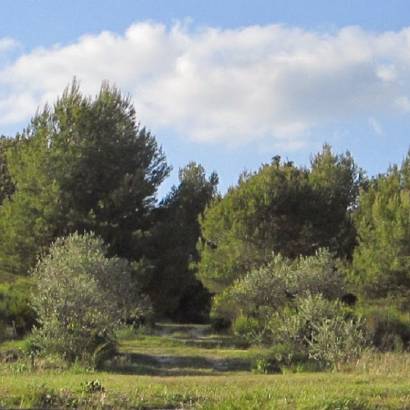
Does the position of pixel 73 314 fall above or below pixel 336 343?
above

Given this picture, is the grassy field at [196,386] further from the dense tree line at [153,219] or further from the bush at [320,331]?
the dense tree line at [153,219]

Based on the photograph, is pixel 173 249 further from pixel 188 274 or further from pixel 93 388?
pixel 93 388

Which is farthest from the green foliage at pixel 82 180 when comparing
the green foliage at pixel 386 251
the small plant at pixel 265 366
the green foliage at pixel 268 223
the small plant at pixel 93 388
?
the small plant at pixel 93 388

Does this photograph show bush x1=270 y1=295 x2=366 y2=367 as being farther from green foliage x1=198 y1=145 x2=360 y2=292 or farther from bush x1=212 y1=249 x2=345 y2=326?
green foliage x1=198 y1=145 x2=360 y2=292

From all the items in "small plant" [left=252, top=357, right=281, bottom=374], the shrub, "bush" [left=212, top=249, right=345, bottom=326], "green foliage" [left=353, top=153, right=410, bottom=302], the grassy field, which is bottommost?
"small plant" [left=252, top=357, right=281, bottom=374]

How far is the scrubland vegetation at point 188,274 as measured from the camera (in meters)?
18.5

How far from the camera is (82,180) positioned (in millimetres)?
A: 34750

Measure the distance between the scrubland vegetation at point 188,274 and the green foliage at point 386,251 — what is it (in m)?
0.07

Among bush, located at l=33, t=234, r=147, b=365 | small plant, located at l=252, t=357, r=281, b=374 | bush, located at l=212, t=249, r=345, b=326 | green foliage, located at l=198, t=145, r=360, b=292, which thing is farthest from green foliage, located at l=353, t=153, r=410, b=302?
bush, located at l=33, t=234, r=147, b=365

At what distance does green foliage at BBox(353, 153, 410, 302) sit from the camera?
34.8 meters

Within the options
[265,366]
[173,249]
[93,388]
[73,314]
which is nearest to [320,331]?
[265,366]

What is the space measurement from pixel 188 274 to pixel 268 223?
14.8ft

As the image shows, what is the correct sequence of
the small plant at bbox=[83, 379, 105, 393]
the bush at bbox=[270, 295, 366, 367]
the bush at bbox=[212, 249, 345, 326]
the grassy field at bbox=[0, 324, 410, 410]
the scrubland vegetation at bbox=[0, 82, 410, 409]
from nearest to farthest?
1. the grassy field at bbox=[0, 324, 410, 410]
2. the small plant at bbox=[83, 379, 105, 393]
3. the scrubland vegetation at bbox=[0, 82, 410, 409]
4. the bush at bbox=[270, 295, 366, 367]
5. the bush at bbox=[212, 249, 345, 326]

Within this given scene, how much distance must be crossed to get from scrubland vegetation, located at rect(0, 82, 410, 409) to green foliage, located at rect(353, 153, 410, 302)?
0.22 ft
